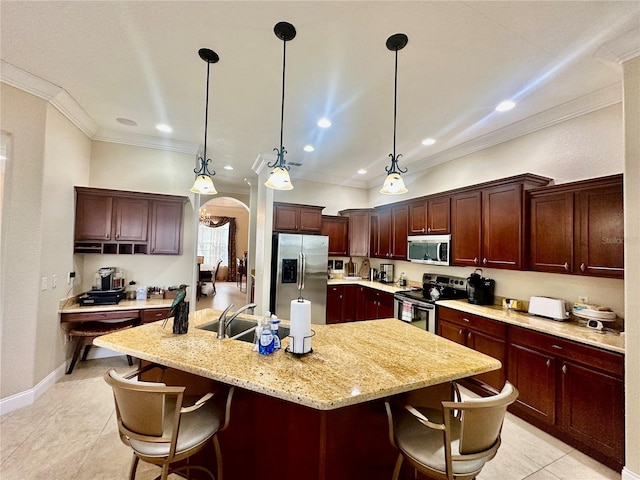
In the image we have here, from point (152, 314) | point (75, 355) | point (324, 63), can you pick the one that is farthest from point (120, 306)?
point (324, 63)

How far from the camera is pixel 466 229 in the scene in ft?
11.9

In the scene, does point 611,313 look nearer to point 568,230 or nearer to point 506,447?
point 568,230

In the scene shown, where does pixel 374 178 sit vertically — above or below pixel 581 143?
above

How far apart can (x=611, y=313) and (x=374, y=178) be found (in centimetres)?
435

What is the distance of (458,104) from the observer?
2.92 meters

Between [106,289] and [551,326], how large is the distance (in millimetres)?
4965

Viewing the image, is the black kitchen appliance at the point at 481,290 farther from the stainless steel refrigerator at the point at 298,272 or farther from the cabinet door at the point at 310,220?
the cabinet door at the point at 310,220

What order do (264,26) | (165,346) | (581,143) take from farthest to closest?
(581,143) < (264,26) < (165,346)

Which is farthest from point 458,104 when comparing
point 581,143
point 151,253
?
point 151,253

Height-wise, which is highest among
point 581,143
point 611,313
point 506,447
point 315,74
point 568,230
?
point 315,74

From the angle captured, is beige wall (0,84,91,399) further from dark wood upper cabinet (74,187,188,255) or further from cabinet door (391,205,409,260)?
cabinet door (391,205,409,260)

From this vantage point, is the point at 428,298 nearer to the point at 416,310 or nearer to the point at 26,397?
the point at 416,310

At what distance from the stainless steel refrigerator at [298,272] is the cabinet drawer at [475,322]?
2.18m

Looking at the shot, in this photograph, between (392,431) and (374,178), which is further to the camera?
(374,178)
